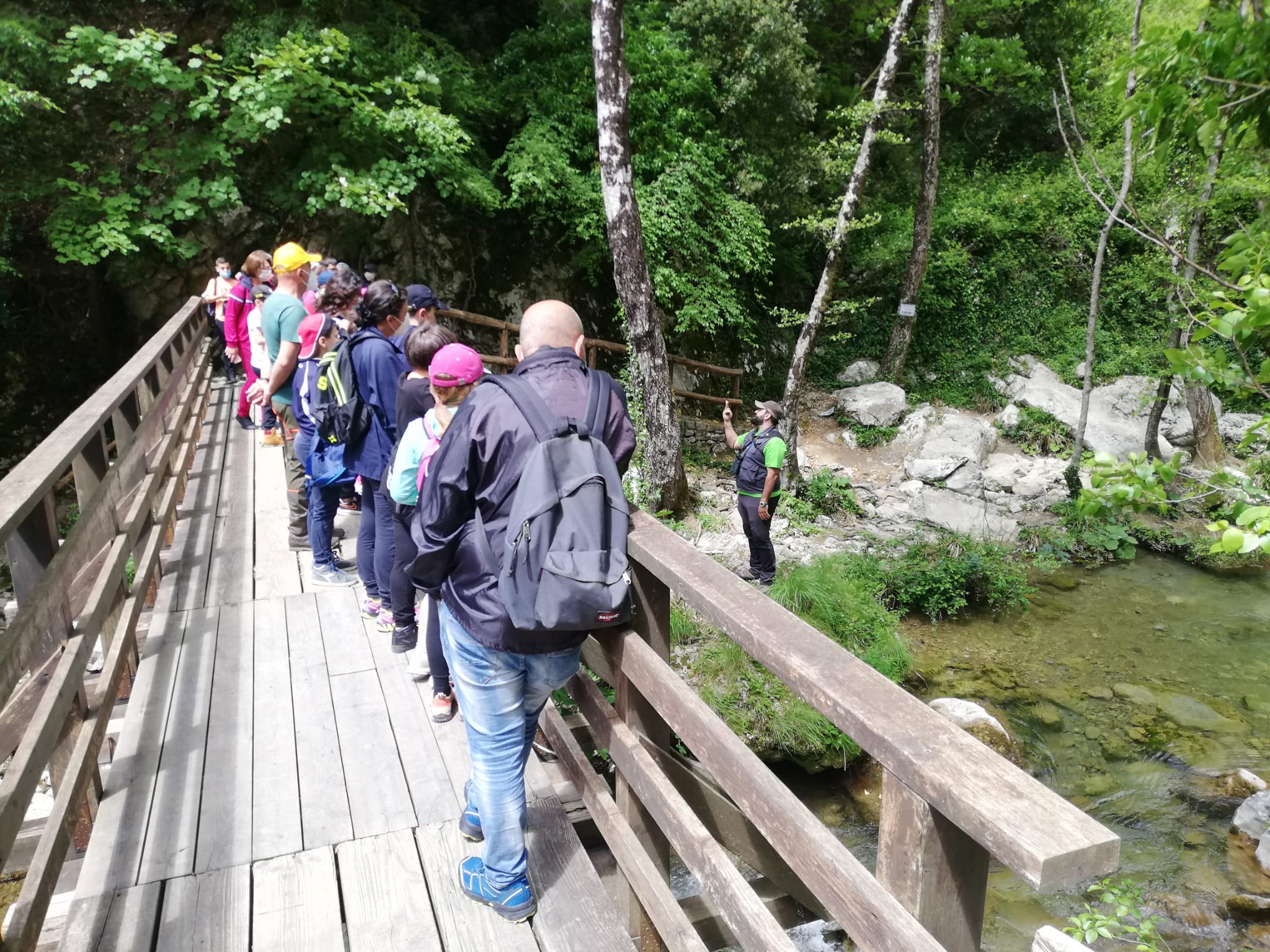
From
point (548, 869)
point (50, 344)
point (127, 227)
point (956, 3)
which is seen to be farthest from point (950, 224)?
point (548, 869)

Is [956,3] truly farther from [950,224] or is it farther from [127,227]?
[127,227]

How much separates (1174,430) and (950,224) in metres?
6.64

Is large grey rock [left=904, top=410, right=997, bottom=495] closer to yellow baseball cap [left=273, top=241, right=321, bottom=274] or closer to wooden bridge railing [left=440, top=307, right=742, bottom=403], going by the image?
wooden bridge railing [left=440, top=307, right=742, bottom=403]

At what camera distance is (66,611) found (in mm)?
2729

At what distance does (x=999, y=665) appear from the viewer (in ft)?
28.3

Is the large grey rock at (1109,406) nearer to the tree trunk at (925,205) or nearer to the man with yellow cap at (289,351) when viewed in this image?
the tree trunk at (925,205)

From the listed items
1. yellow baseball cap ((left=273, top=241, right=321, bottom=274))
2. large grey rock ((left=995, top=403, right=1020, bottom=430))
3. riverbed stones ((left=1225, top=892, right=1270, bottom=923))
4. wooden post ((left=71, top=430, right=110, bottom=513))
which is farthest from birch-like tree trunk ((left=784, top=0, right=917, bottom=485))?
wooden post ((left=71, top=430, right=110, bottom=513))

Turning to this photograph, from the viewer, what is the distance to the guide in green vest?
7.88m

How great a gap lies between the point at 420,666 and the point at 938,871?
115 inches

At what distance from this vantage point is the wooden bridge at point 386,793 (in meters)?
1.45

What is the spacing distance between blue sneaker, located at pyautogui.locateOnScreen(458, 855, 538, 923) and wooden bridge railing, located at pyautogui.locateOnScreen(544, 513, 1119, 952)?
298 millimetres

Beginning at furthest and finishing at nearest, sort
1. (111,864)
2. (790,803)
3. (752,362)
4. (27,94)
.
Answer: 1. (752,362)
2. (27,94)
3. (111,864)
4. (790,803)

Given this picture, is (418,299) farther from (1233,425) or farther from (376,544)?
(1233,425)

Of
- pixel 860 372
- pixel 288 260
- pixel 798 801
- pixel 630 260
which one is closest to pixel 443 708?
pixel 798 801
